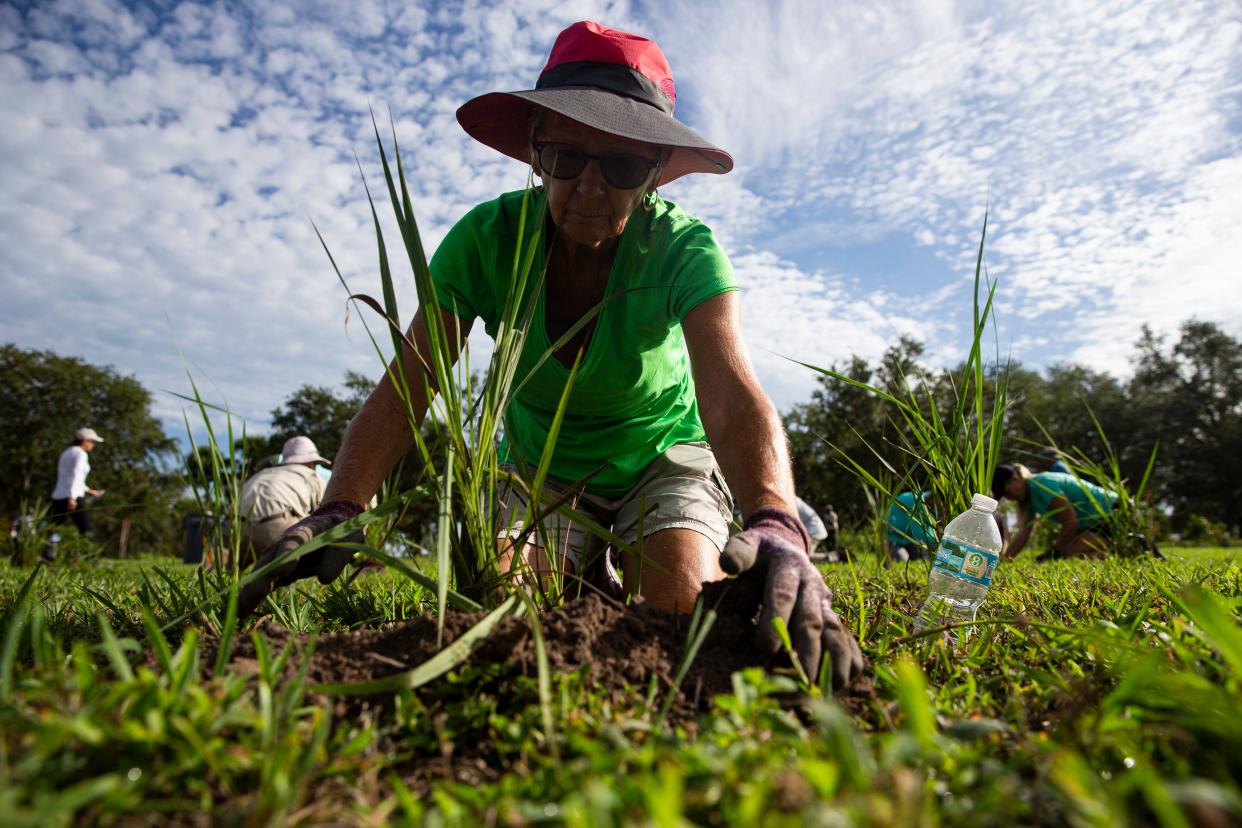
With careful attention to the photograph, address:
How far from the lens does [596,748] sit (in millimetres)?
833

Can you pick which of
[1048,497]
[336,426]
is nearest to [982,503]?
[1048,497]

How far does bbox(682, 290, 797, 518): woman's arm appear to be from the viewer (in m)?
1.67

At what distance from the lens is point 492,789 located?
0.80 meters

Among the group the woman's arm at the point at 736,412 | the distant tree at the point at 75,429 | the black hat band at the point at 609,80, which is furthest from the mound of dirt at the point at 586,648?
the distant tree at the point at 75,429

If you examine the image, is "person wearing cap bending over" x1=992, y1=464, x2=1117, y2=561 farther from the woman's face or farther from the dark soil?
the dark soil

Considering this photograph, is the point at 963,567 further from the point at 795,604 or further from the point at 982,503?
the point at 795,604

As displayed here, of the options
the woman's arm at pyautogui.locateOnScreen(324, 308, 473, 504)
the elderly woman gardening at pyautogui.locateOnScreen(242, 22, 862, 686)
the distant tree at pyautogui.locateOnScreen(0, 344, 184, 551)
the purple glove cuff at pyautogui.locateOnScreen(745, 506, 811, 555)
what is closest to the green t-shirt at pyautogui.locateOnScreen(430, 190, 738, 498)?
the elderly woman gardening at pyautogui.locateOnScreen(242, 22, 862, 686)

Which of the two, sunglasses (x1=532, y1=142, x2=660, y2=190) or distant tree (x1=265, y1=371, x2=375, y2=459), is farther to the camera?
distant tree (x1=265, y1=371, x2=375, y2=459)

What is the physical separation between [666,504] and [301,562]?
1264mm

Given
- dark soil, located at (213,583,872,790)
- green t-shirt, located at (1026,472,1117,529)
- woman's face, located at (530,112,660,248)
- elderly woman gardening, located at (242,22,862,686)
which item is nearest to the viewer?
dark soil, located at (213,583,872,790)

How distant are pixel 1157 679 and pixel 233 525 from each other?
2.61 m

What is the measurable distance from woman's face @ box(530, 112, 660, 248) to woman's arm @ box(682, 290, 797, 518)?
0.43 m

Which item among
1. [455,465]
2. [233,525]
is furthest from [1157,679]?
[233,525]

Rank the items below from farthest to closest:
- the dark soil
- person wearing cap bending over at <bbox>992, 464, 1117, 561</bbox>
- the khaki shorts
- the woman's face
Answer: person wearing cap bending over at <bbox>992, 464, 1117, 561</bbox> < the khaki shorts < the woman's face < the dark soil
